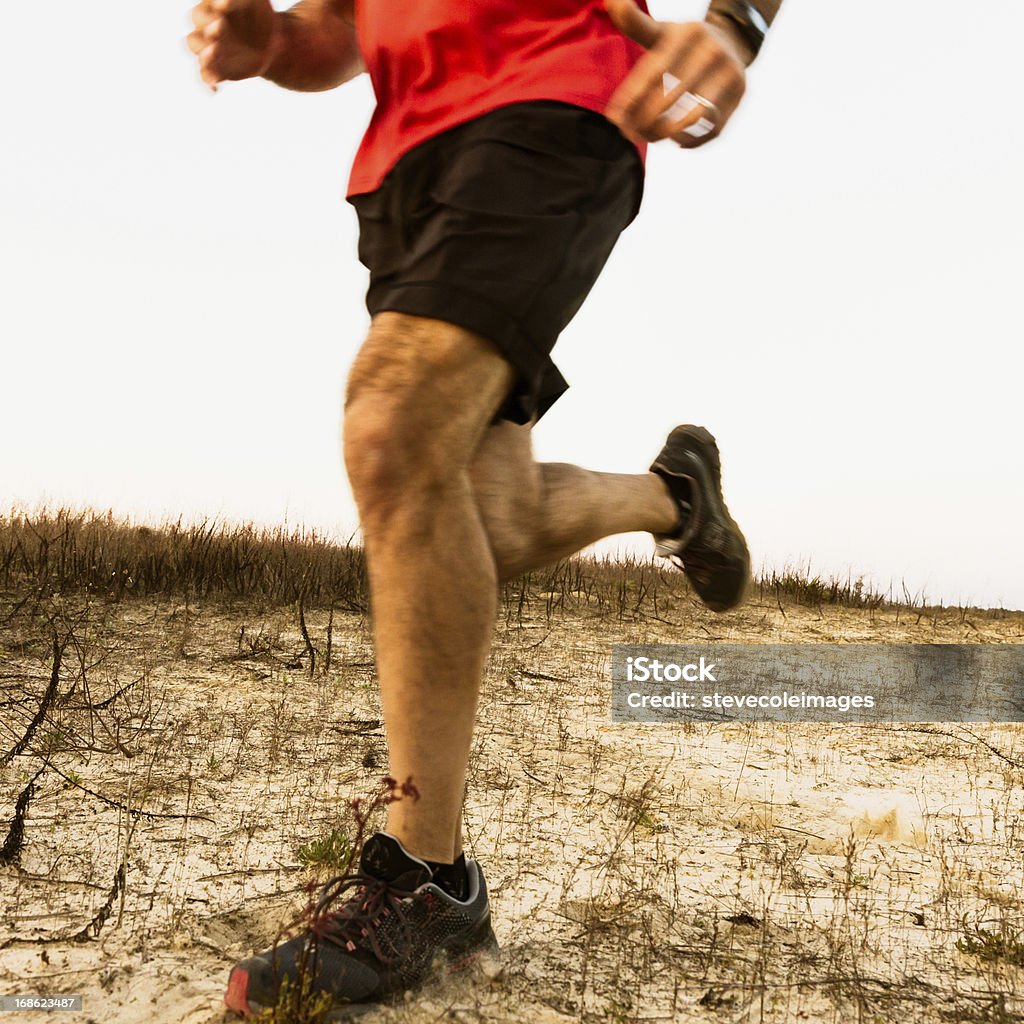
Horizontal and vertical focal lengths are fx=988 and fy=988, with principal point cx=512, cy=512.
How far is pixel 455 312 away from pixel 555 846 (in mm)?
1451

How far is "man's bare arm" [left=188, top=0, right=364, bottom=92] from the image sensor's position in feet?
6.51

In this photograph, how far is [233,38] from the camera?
2.04 metres

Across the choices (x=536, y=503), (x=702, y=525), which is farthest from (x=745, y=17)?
(x=702, y=525)

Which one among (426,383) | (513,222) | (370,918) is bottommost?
(370,918)

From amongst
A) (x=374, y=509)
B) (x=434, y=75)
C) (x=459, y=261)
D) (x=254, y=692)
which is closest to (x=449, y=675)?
(x=374, y=509)

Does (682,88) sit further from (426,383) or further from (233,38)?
(233,38)

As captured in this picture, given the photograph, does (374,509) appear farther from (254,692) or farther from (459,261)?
(254,692)

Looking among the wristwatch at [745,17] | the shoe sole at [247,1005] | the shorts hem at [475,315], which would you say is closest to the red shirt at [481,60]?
the wristwatch at [745,17]

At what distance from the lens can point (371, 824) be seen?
2.56 m

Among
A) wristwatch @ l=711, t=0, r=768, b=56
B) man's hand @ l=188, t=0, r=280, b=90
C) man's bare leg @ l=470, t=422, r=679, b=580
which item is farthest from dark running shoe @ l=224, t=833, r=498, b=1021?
man's hand @ l=188, t=0, r=280, b=90

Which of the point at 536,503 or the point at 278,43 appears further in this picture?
the point at 278,43

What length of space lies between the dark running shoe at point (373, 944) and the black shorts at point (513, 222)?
806 millimetres

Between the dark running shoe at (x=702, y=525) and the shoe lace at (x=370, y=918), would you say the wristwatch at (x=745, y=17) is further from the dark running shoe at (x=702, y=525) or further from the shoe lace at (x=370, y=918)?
the shoe lace at (x=370, y=918)

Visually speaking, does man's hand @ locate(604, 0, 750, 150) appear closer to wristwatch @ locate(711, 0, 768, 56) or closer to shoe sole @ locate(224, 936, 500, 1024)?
wristwatch @ locate(711, 0, 768, 56)
